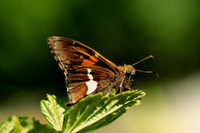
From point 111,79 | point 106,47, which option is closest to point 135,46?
point 106,47

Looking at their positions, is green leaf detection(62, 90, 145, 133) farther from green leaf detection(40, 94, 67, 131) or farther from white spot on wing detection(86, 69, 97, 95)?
white spot on wing detection(86, 69, 97, 95)

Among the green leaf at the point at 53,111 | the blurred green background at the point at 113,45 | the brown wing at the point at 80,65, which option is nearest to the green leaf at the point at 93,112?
the green leaf at the point at 53,111

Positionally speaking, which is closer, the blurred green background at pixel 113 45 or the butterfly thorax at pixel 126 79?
the butterfly thorax at pixel 126 79

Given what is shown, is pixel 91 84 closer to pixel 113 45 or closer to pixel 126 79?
pixel 126 79

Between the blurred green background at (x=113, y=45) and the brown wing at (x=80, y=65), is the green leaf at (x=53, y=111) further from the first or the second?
the blurred green background at (x=113, y=45)

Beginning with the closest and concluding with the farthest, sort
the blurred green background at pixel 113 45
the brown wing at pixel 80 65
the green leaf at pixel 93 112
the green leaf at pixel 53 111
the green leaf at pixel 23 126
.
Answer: the green leaf at pixel 23 126 < the green leaf at pixel 93 112 < the green leaf at pixel 53 111 < the brown wing at pixel 80 65 < the blurred green background at pixel 113 45

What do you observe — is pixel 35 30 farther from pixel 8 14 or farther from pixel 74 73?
pixel 74 73

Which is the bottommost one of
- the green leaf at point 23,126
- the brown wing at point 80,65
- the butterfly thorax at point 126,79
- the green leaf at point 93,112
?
the green leaf at point 23,126
